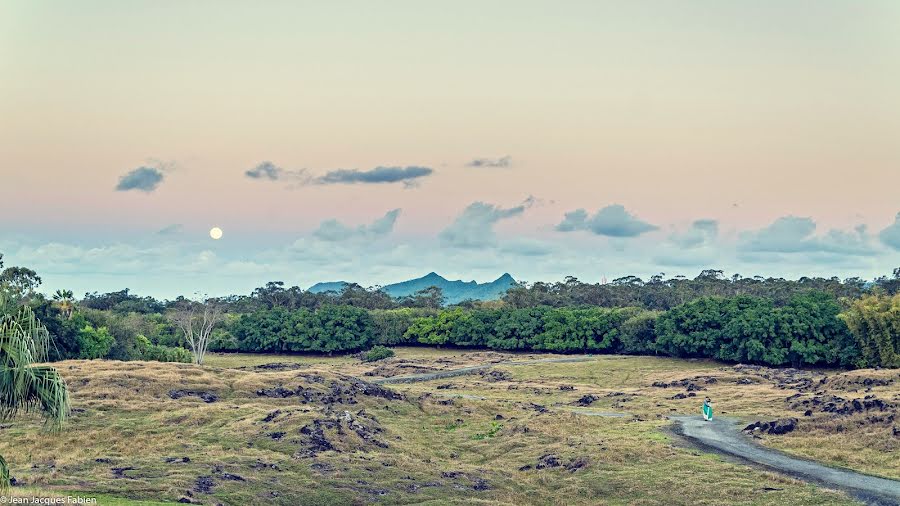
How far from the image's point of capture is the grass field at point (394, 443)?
133 feet

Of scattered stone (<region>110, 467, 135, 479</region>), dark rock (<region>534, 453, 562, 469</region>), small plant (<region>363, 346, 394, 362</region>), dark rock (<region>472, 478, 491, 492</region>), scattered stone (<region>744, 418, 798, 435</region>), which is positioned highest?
small plant (<region>363, 346, 394, 362</region>)

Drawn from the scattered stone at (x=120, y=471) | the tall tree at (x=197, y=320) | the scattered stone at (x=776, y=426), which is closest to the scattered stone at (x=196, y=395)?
the scattered stone at (x=120, y=471)

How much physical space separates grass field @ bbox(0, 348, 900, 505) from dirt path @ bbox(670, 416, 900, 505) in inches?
69.6

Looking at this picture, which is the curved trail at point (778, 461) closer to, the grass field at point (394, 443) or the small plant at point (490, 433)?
the grass field at point (394, 443)

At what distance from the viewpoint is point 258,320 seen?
511ft

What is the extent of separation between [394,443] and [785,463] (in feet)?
83.8

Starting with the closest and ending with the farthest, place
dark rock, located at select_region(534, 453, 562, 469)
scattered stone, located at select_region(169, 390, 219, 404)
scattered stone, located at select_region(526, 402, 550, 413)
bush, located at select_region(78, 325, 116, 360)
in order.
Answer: dark rock, located at select_region(534, 453, 562, 469)
scattered stone, located at select_region(169, 390, 219, 404)
scattered stone, located at select_region(526, 402, 550, 413)
bush, located at select_region(78, 325, 116, 360)

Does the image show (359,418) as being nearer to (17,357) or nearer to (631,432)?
(631,432)

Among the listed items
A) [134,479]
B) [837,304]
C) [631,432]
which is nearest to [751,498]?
[631,432]

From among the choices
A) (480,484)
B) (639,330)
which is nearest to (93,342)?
(480,484)

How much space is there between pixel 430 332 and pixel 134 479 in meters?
119

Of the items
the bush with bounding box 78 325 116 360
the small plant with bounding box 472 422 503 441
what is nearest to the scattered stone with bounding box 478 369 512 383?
the small plant with bounding box 472 422 503 441

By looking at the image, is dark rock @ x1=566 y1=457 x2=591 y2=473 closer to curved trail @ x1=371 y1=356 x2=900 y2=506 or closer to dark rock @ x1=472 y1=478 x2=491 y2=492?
dark rock @ x1=472 y1=478 x2=491 y2=492

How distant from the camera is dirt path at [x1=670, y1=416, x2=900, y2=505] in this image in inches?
1563
